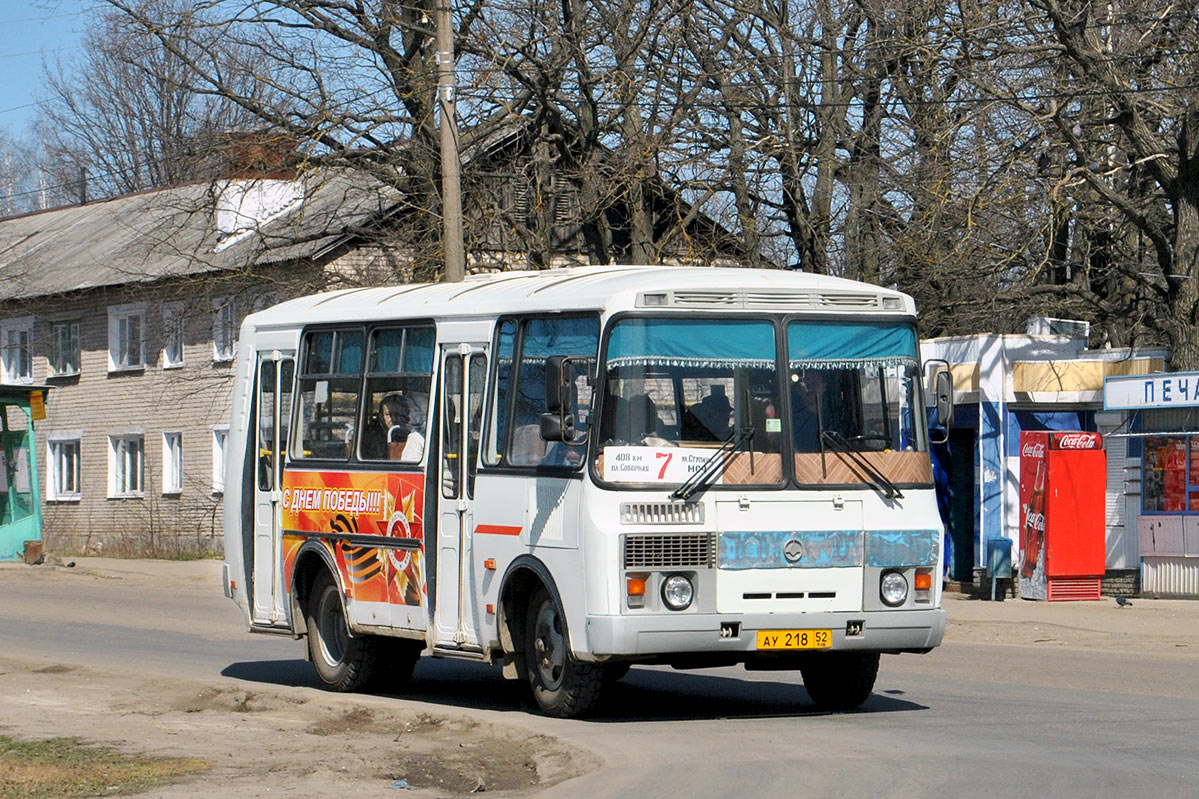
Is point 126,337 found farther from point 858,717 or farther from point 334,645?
point 858,717

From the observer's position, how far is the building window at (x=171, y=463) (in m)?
44.2

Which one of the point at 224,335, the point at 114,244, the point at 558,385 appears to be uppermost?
the point at 114,244

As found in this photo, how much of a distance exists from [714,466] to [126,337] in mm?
37118

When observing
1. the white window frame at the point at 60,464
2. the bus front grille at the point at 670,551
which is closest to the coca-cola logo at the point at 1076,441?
the bus front grille at the point at 670,551

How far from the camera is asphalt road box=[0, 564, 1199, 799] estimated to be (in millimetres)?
8703

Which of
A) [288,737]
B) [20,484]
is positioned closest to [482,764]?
[288,737]

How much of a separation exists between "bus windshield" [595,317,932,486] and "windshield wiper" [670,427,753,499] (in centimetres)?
2

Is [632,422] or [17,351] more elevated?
[17,351]

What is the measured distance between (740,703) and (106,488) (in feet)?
119

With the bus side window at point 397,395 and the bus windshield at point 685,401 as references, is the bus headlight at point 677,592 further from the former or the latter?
the bus side window at point 397,395

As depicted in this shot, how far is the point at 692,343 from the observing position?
1088 cm

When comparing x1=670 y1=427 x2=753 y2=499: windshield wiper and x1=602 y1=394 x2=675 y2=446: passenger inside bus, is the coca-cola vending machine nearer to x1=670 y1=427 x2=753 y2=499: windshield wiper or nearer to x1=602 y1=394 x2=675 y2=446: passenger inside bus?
x1=670 y1=427 x2=753 y2=499: windshield wiper

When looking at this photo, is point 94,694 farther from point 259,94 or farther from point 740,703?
point 259,94

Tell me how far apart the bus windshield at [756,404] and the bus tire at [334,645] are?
3546mm
